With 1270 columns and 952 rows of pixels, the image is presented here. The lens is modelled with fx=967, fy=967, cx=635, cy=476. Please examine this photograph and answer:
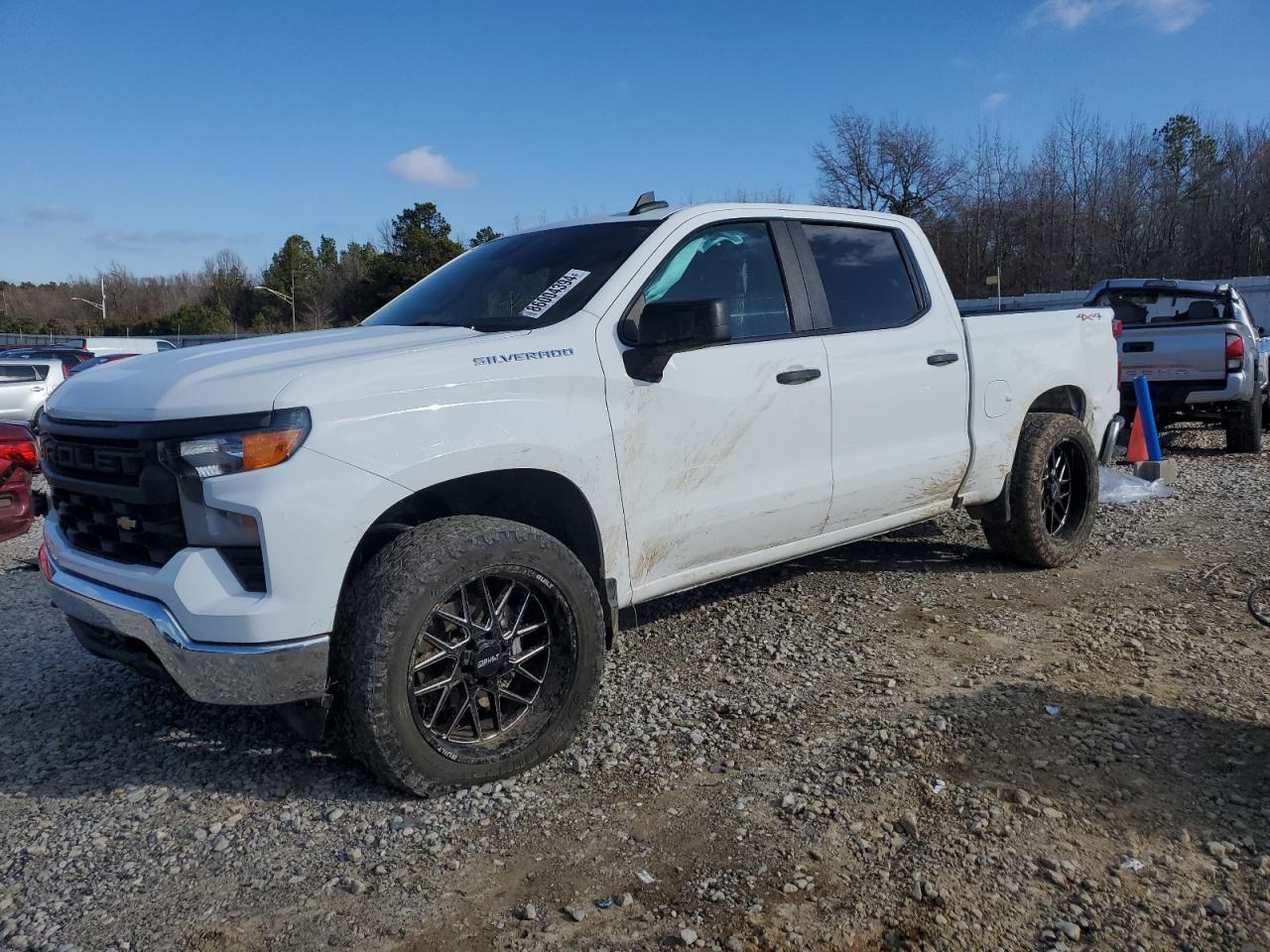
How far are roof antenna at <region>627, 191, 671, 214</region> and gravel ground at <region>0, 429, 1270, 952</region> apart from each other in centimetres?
196

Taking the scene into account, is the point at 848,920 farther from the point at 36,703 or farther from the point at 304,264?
the point at 304,264

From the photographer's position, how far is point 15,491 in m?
5.74

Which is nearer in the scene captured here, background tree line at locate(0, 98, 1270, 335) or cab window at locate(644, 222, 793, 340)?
cab window at locate(644, 222, 793, 340)

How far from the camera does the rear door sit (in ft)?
14.0

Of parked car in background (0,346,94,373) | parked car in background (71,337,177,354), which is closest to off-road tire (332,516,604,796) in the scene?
parked car in background (0,346,94,373)

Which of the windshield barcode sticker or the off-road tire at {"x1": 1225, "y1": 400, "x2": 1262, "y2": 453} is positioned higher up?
the windshield barcode sticker

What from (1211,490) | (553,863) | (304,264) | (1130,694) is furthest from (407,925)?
(304,264)

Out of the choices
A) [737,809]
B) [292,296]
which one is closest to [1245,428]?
[737,809]

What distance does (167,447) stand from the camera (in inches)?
110

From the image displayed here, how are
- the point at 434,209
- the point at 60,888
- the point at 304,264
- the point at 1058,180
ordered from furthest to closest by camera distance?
the point at 304,264
the point at 434,209
the point at 1058,180
the point at 60,888

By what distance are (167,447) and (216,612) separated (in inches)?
19.8

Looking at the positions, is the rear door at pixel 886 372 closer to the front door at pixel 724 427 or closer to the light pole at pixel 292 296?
the front door at pixel 724 427

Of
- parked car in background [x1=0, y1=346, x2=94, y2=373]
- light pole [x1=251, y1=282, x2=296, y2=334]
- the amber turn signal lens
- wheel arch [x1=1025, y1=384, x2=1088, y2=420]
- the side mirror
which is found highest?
light pole [x1=251, y1=282, x2=296, y2=334]

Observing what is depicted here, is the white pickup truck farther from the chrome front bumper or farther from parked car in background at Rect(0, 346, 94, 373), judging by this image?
parked car in background at Rect(0, 346, 94, 373)
